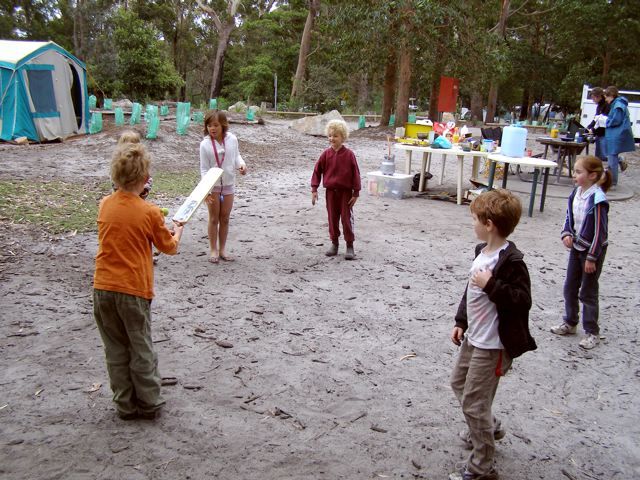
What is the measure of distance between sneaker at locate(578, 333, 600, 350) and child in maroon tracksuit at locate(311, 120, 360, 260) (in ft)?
8.54

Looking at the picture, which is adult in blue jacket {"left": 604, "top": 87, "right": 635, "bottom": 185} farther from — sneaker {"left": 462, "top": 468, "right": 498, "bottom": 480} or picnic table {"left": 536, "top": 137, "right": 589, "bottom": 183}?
sneaker {"left": 462, "top": 468, "right": 498, "bottom": 480}

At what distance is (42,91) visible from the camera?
47.3 ft

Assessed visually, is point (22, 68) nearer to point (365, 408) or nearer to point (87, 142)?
point (87, 142)

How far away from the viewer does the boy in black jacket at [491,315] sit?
2535mm

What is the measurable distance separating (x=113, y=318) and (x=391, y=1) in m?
19.3

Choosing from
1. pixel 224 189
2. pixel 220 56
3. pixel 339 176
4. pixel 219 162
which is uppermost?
pixel 220 56

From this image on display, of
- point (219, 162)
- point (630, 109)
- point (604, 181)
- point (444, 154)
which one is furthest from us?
point (630, 109)

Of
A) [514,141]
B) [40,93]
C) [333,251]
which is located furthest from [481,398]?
[40,93]

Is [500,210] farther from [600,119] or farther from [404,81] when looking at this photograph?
[404,81]

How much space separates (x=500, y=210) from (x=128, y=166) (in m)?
1.88

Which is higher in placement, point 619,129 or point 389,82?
point 389,82

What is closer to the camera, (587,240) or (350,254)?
(587,240)

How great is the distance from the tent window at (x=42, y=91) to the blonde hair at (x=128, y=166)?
12956 mm

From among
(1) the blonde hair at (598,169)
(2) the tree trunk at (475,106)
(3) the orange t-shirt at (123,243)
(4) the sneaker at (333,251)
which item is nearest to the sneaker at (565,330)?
(1) the blonde hair at (598,169)
